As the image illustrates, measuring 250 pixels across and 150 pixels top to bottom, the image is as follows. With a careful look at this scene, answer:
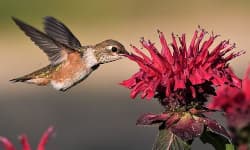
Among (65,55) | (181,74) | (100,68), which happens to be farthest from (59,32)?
(100,68)

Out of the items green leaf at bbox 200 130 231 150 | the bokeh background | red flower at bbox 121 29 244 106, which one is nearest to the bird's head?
red flower at bbox 121 29 244 106

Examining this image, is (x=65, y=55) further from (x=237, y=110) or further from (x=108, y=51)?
(x=237, y=110)

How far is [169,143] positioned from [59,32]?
1981 millimetres

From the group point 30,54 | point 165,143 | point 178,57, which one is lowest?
point 165,143

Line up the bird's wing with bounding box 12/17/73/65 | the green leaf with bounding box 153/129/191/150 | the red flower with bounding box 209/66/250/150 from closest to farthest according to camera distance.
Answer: the red flower with bounding box 209/66/250/150 < the green leaf with bounding box 153/129/191/150 < the bird's wing with bounding box 12/17/73/65

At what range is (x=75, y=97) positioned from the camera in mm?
19500

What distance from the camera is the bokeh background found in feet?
54.2

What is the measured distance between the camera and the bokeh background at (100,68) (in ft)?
54.2

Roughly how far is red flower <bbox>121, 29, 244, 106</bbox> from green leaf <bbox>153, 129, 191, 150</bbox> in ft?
0.55

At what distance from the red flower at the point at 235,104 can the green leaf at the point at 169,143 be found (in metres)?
0.52

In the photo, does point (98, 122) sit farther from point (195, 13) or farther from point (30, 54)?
point (195, 13)

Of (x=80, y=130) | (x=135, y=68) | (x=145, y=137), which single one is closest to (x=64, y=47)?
(x=145, y=137)

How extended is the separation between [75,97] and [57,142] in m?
3.46

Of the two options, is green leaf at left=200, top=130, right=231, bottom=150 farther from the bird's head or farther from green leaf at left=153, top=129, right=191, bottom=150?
the bird's head
